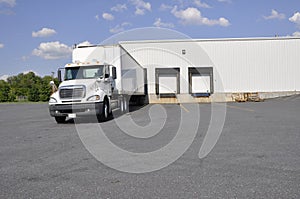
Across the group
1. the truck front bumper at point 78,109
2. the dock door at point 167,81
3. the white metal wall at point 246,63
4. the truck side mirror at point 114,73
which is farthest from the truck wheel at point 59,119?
the dock door at point 167,81

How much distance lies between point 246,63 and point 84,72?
23475 mm

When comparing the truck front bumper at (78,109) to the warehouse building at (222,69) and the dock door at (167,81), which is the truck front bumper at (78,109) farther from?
the dock door at (167,81)

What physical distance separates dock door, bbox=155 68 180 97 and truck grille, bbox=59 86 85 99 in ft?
70.3

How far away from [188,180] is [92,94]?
852 cm

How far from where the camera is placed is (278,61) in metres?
33.0

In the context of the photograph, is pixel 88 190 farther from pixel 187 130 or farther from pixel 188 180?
pixel 187 130

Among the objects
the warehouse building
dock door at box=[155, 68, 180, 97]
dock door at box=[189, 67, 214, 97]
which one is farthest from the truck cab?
dock door at box=[189, 67, 214, 97]

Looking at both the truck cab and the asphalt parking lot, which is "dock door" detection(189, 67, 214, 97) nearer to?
the truck cab

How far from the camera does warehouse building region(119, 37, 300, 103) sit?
32969 mm

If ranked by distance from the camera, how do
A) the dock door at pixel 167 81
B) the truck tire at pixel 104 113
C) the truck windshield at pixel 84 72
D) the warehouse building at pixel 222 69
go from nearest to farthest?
1. the truck tire at pixel 104 113
2. the truck windshield at pixel 84 72
3. the warehouse building at pixel 222 69
4. the dock door at pixel 167 81

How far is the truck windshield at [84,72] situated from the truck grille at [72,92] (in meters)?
1.34

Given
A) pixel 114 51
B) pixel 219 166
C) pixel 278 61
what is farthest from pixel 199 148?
pixel 278 61

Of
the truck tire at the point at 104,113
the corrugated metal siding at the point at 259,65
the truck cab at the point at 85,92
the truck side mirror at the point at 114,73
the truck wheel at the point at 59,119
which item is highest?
the corrugated metal siding at the point at 259,65

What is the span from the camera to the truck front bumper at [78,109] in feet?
40.4
